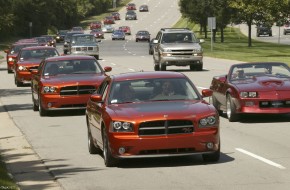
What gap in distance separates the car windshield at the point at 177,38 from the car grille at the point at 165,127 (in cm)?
3073

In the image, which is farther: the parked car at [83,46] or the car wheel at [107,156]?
the parked car at [83,46]

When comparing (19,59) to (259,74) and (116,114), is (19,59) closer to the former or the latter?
(259,74)

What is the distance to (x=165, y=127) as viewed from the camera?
12891 mm

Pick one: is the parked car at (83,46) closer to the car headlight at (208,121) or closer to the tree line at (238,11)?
the tree line at (238,11)

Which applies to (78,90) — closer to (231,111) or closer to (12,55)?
(231,111)

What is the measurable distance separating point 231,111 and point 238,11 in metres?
66.9

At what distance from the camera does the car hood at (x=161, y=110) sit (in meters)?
13.0

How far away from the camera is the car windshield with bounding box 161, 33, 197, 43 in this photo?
4366 centimetres

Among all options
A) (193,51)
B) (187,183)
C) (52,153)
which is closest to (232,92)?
(52,153)

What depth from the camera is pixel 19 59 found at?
123 ft

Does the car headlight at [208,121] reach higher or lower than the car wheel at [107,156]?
higher

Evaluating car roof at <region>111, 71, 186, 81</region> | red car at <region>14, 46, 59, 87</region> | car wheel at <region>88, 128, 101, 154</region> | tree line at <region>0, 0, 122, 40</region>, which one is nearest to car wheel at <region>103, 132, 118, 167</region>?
car roof at <region>111, 71, 186, 81</region>


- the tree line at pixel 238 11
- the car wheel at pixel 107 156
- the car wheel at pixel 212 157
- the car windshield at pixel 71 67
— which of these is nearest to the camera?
the car wheel at pixel 107 156

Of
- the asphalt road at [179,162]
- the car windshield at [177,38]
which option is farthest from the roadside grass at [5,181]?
the car windshield at [177,38]
